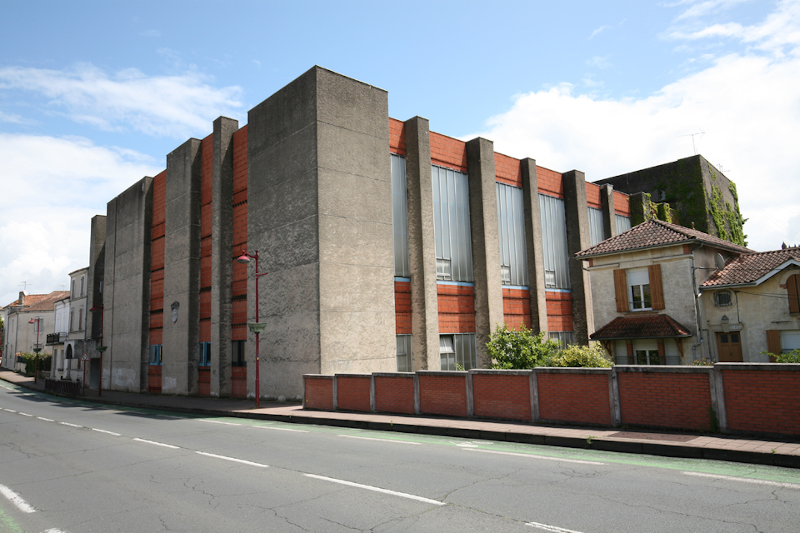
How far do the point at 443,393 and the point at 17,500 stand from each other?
964 centimetres

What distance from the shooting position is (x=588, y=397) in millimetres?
11328

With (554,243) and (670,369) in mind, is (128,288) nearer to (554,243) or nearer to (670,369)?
(554,243)

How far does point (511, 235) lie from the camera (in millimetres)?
29266

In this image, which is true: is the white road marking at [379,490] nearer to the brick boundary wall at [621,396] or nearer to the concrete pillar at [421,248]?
the brick boundary wall at [621,396]

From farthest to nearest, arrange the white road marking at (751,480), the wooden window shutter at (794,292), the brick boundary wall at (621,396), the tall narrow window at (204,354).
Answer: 1. the tall narrow window at (204,354)
2. the wooden window shutter at (794,292)
3. the brick boundary wall at (621,396)
4. the white road marking at (751,480)

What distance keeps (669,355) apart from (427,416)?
12.3 metres

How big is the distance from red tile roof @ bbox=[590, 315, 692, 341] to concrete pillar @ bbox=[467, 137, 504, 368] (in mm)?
5400

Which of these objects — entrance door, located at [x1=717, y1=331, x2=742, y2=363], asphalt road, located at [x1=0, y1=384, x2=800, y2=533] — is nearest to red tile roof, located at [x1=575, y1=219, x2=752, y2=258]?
entrance door, located at [x1=717, y1=331, x2=742, y2=363]

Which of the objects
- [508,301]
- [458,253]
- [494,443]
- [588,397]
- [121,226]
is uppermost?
[121,226]

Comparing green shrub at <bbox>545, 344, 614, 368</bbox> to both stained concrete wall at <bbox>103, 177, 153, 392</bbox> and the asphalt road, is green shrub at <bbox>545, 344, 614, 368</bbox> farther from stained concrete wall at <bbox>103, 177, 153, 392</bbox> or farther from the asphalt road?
stained concrete wall at <bbox>103, 177, 153, 392</bbox>

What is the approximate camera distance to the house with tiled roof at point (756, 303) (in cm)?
1889

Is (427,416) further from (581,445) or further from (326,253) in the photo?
(326,253)

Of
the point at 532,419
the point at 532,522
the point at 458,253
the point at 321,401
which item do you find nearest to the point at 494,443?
the point at 532,419

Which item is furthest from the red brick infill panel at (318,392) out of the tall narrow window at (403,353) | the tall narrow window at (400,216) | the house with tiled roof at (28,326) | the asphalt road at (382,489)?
the house with tiled roof at (28,326)
